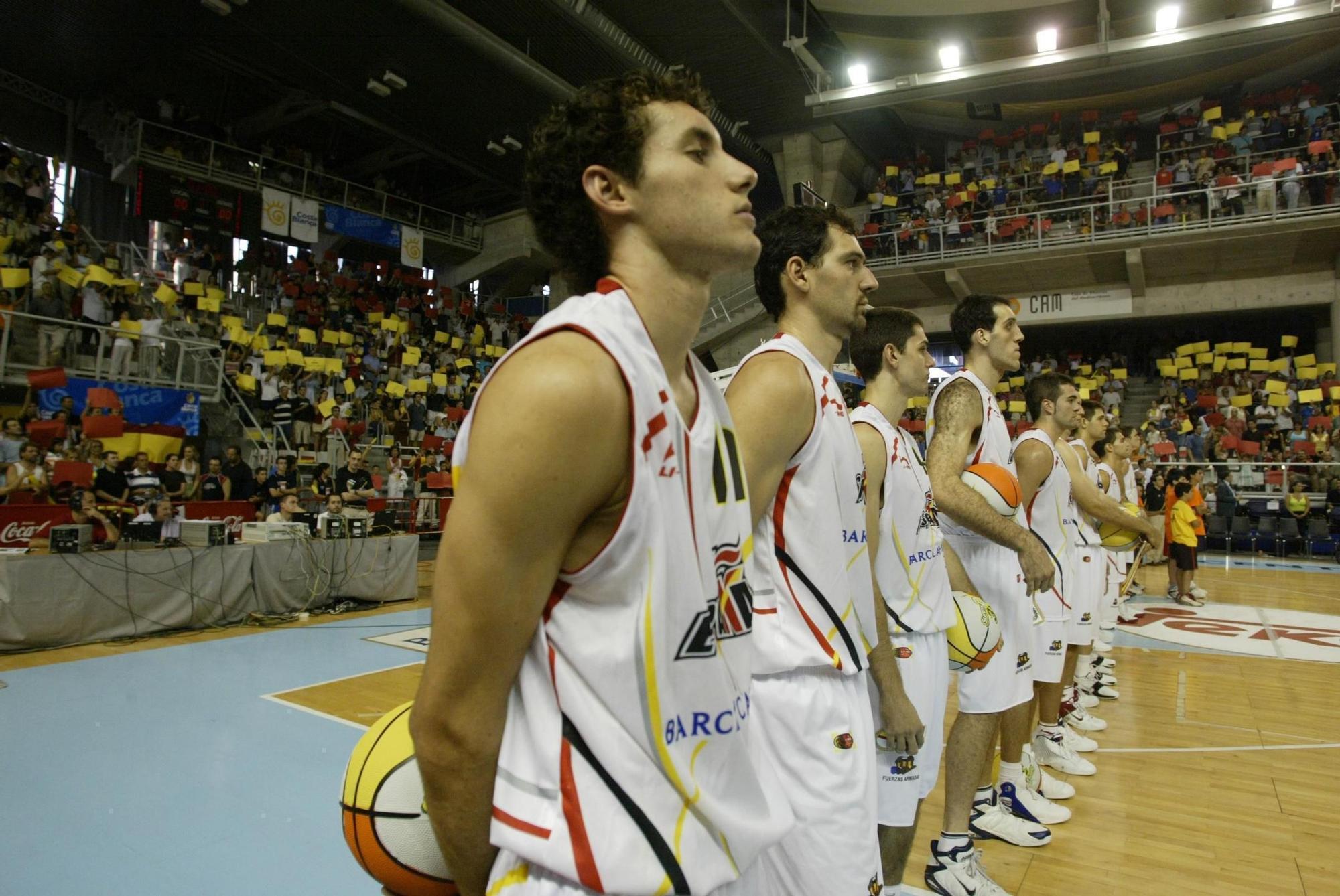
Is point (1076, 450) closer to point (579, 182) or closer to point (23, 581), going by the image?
point (579, 182)

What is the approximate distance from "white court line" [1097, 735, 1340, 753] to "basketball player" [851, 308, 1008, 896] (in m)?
2.29

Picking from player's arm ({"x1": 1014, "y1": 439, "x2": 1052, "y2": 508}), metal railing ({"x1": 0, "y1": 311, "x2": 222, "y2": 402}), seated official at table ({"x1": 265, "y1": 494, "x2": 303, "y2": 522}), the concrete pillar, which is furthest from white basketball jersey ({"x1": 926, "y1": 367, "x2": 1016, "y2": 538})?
the concrete pillar

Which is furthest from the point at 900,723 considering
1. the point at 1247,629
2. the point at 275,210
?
the point at 275,210

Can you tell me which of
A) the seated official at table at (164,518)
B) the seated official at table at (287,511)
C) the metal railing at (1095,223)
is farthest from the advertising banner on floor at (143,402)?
the metal railing at (1095,223)

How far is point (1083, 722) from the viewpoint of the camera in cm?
527

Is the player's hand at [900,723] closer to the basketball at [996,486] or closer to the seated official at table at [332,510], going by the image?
the basketball at [996,486]

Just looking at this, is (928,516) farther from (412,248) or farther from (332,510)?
(412,248)

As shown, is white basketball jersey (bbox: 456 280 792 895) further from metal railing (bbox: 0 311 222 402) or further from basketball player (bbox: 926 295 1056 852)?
metal railing (bbox: 0 311 222 402)

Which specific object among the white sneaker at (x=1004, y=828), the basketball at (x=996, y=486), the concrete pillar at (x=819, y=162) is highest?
the concrete pillar at (x=819, y=162)

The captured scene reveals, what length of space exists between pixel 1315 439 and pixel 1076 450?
13.7 meters

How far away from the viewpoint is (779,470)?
6.57 feet

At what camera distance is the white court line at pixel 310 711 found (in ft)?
16.8

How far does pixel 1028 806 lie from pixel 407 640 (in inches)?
236

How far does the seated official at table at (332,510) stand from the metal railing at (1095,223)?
47.2ft
